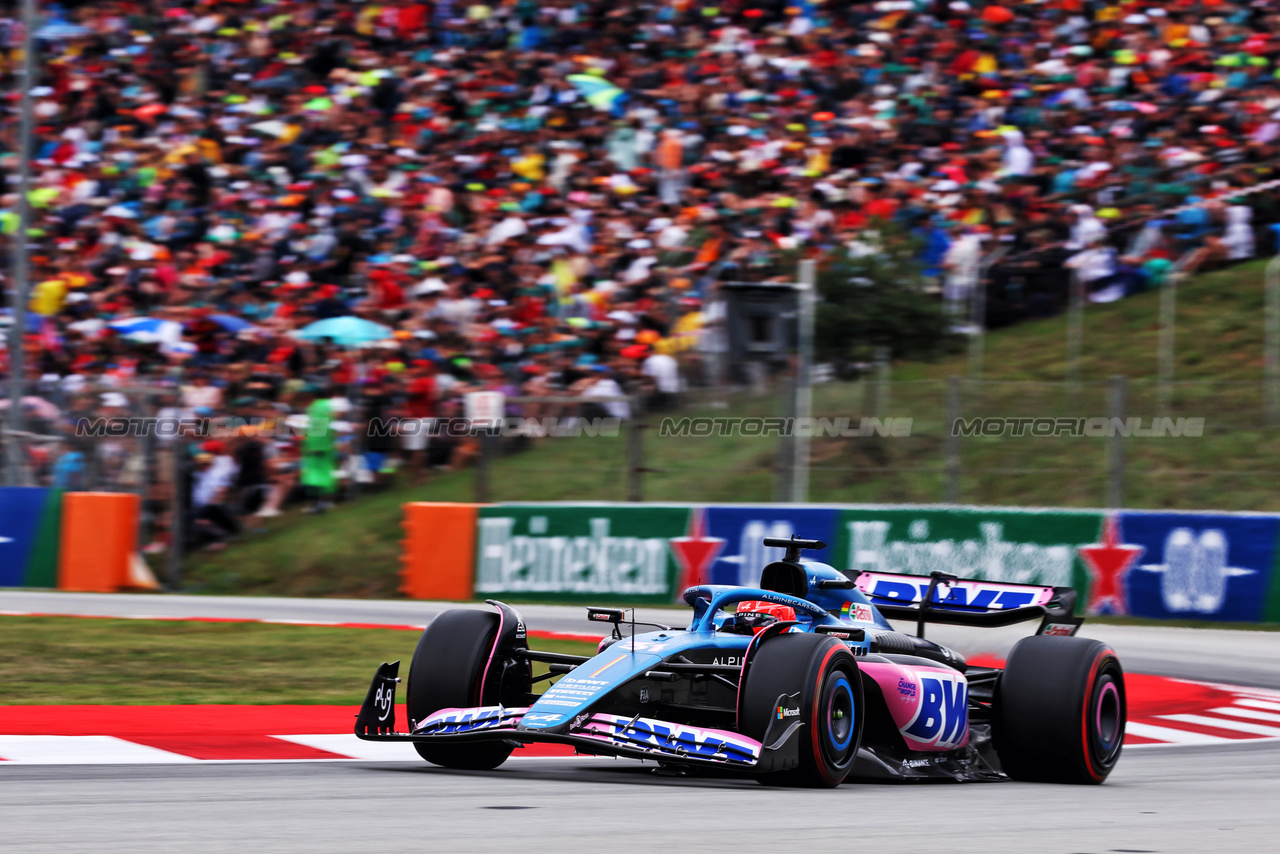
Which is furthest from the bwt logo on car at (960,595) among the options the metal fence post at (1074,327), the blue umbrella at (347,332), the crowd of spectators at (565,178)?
the blue umbrella at (347,332)

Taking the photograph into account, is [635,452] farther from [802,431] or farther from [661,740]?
[661,740]

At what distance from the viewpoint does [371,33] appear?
2439 cm

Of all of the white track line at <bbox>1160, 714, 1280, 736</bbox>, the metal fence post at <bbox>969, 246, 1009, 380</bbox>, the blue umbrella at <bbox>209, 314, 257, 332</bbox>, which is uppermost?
the metal fence post at <bbox>969, 246, 1009, 380</bbox>

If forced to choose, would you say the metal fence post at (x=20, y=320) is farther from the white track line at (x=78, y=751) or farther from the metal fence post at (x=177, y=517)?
the white track line at (x=78, y=751)

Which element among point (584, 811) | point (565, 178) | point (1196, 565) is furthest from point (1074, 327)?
point (584, 811)

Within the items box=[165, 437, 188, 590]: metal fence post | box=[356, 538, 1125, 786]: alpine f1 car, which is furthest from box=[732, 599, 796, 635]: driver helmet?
box=[165, 437, 188, 590]: metal fence post

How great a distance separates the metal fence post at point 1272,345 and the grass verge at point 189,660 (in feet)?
22.3

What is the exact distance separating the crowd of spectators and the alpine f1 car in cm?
969

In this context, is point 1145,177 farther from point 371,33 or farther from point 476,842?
point 476,842

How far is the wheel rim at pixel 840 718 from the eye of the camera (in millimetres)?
6473

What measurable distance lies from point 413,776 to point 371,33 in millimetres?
19265

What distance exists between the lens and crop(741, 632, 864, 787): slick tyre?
249 inches

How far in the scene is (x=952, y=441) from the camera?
52.0 ft

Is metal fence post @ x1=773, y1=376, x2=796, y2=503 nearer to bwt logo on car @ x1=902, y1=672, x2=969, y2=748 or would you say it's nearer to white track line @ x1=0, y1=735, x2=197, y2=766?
bwt logo on car @ x1=902, y1=672, x2=969, y2=748
